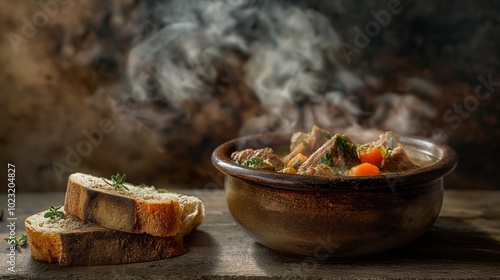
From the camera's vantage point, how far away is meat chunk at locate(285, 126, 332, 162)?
130 inches

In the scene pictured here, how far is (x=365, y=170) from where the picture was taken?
2902 millimetres

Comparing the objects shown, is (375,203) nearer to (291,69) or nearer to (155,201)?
(155,201)

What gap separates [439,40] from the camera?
4445 mm

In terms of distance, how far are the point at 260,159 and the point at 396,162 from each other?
0.68m

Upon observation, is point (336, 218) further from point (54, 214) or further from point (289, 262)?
point (54, 214)

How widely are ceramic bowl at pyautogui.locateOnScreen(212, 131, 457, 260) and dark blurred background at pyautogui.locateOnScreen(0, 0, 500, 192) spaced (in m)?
1.65

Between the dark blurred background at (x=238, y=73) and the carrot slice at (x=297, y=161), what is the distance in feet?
4.79

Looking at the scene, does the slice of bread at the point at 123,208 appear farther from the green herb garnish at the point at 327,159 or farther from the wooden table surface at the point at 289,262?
the green herb garnish at the point at 327,159

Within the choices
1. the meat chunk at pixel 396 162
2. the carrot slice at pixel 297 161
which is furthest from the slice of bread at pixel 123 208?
the meat chunk at pixel 396 162

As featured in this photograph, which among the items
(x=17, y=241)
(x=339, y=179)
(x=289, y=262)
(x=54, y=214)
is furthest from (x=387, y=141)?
(x=17, y=241)

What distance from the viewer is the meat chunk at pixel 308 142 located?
3312mm

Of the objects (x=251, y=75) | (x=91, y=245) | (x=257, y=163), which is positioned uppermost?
(x=251, y=75)

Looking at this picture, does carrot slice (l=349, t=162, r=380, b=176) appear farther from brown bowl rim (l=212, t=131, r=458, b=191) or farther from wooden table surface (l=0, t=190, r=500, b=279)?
wooden table surface (l=0, t=190, r=500, b=279)

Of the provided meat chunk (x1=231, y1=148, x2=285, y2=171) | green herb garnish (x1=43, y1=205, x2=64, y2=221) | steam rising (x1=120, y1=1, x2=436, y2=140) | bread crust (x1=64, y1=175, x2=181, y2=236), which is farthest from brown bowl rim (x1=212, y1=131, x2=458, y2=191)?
steam rising (x1=120, y1=1, x2=436, y2=140)
